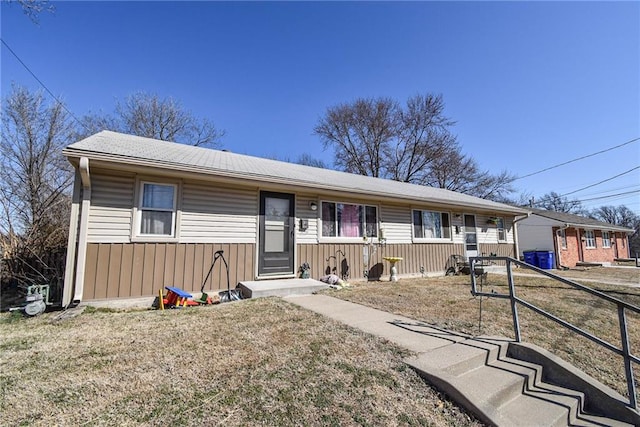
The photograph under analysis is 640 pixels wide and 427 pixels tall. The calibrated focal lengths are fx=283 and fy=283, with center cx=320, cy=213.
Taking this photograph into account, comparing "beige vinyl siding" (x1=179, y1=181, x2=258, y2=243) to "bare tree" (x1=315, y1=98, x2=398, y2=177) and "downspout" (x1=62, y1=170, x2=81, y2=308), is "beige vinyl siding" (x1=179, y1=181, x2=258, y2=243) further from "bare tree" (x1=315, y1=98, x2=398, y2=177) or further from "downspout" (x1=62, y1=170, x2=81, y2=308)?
"bare tree" (x1=315, y1=98, x2=398, y2=177)

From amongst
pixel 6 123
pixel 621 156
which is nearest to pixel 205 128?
pixel 6 123

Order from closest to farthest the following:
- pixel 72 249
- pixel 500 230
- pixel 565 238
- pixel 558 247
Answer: pixel 72 249 → pixel 500 230 → pixel 558 247 → pixel 565 238

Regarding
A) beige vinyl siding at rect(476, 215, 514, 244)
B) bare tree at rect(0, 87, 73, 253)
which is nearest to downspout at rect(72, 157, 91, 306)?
bare tree at rect(0, 87, 73, 253)

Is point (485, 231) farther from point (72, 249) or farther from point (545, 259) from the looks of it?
point (72, 249)

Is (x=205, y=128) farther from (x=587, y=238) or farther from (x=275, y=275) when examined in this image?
(x=587, y=238)

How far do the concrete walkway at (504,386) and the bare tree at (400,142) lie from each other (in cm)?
2151

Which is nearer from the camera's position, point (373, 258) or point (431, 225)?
point (373, 258)

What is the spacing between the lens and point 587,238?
20.2 m

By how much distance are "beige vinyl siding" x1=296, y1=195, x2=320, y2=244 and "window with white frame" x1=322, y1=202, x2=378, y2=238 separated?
0.30 m

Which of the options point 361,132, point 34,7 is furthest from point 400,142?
point 34,7

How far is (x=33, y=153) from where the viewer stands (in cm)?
1112

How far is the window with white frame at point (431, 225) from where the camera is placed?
10.1 meters

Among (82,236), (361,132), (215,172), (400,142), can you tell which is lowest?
(82,236)

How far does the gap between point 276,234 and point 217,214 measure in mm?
1526
